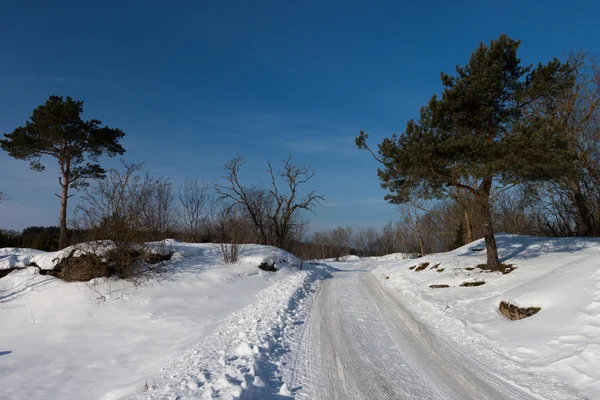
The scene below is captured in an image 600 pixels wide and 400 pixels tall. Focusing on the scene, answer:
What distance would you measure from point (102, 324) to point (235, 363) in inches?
248

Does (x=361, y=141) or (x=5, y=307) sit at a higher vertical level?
(x=361, y=141)

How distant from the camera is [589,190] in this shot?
Result: 19.0 m

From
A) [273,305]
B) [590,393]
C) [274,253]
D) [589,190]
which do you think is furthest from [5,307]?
[589,190]

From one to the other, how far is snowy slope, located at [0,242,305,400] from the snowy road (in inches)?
107

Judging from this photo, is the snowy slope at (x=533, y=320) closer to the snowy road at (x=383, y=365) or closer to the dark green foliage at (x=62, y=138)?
the snowy road at (x=383, y=365)

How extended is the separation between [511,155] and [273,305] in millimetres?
8972

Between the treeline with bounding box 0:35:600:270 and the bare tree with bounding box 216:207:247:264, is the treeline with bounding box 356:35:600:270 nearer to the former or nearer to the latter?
the treeline with bounding box 0:35:600:270

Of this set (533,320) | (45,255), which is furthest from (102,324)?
(533,320)

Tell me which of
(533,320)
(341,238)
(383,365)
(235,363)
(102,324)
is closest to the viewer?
(235,363)

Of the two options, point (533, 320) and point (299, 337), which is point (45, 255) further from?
point (533, 320)

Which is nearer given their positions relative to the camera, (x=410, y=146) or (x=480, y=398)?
(x=480, y=398)

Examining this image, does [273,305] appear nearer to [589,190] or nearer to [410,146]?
[410,146]

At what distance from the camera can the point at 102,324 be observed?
900 cm

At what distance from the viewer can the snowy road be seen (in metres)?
4.18
